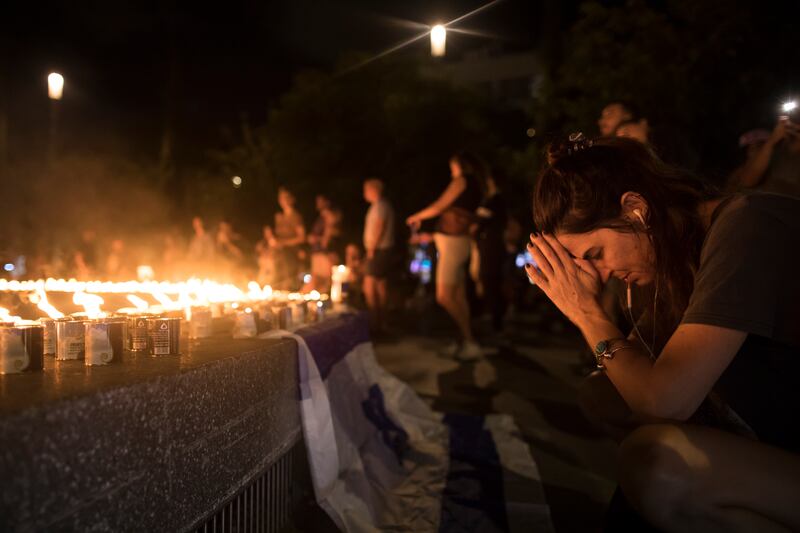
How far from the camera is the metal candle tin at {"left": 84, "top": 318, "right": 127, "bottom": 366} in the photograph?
1.73 m

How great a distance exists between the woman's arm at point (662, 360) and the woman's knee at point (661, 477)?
0.07m

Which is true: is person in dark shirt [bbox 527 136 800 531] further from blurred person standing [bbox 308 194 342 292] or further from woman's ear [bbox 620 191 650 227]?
blurred person standing [bbox 308 194 342 292]

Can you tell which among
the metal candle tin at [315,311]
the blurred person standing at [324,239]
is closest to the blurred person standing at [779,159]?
the metal candle tin at [315,311]

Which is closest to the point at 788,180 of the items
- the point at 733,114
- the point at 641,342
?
the point at 641,342

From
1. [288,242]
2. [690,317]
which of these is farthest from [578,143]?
[288,242]

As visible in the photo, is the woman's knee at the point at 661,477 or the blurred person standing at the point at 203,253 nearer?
the woman's knee at the point at 661,477

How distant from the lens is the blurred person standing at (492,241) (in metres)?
8.04

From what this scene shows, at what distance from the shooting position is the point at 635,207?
1887mm

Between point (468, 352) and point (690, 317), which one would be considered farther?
point (468, 352)

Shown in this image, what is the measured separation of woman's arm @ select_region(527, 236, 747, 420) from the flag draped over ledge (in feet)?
3.42

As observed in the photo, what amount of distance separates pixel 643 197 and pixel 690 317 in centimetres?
41

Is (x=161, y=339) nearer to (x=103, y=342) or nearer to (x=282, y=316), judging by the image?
(x=103, y=342)

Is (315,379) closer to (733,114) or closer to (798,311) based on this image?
(798,311)

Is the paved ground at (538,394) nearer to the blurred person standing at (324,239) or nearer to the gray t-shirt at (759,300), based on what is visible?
the gray t-shirt at (759,300)
